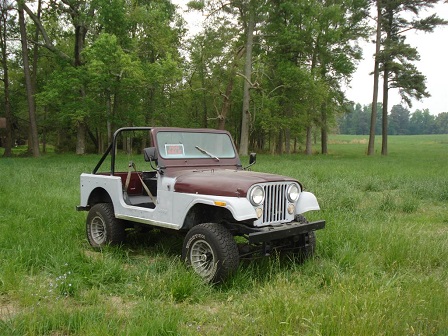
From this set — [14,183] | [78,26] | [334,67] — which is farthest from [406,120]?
[14,183]

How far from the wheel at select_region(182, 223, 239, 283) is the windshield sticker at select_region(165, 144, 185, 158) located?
1313mm

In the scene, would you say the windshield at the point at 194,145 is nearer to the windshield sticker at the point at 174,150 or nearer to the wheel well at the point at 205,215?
the windshield sticker at the point at 174,150

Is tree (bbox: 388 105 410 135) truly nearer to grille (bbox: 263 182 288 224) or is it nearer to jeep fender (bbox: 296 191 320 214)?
jeep fender (bbox: 296 191 320 214)

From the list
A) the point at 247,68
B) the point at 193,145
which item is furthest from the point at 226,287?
the point at 247,68

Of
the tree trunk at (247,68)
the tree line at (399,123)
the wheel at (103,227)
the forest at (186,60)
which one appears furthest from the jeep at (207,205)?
the tree line at (399,123)

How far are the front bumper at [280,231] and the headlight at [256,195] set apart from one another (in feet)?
0.98

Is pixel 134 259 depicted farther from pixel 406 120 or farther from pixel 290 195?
pixel 406 120

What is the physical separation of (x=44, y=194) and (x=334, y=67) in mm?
28058

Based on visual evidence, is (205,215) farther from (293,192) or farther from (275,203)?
(293,192)

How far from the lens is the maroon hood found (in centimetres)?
439

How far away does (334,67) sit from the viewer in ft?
108

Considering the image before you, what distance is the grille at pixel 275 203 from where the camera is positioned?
458 centimetres

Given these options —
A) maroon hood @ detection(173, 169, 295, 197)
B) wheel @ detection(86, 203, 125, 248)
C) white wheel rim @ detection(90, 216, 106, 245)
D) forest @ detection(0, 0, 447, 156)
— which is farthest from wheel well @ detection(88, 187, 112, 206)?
forest @ detection(0, 0, 447, 156)

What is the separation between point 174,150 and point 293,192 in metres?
1.70
